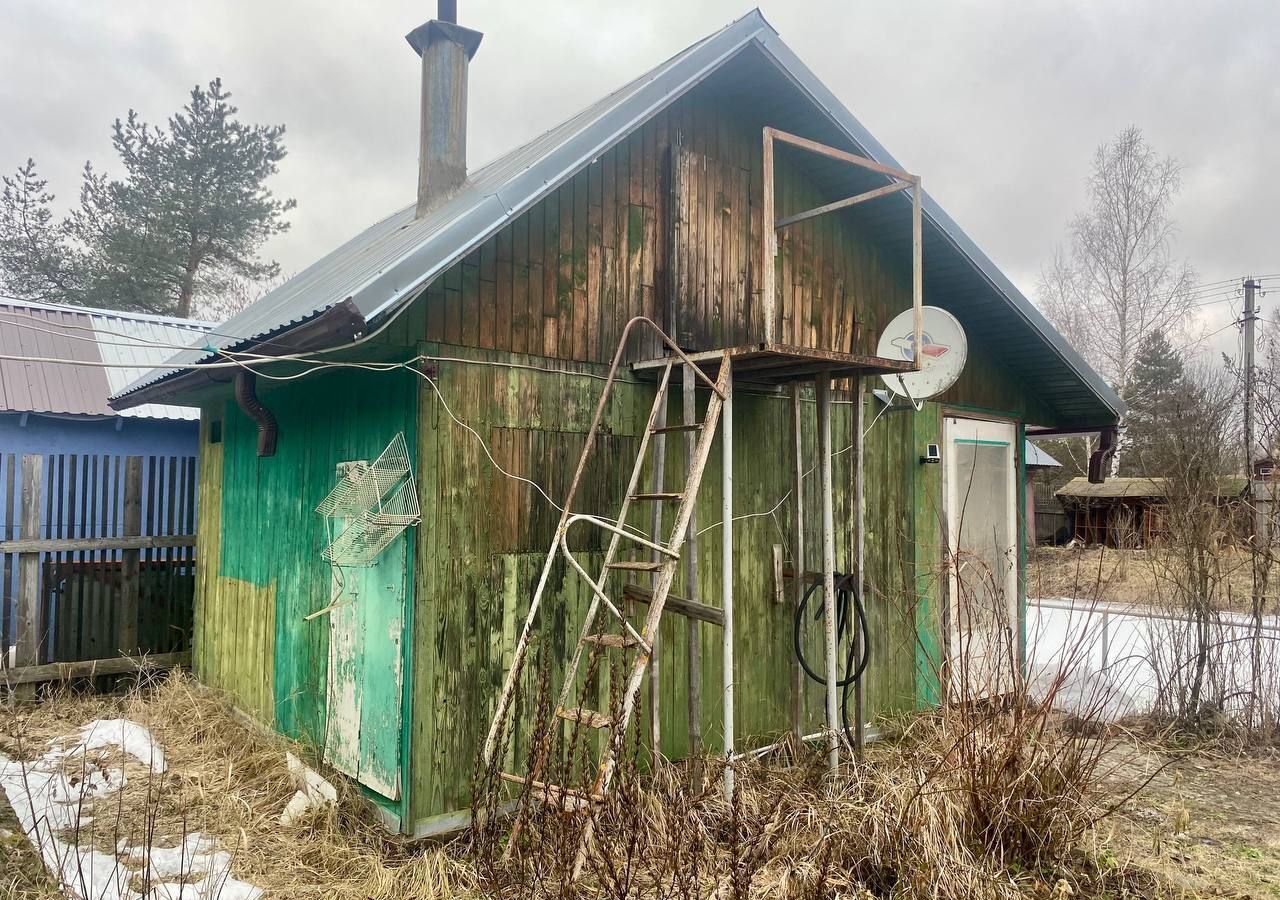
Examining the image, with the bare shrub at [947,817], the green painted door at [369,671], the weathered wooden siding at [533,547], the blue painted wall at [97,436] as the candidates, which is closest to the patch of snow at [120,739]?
the green painted door at [369,671]

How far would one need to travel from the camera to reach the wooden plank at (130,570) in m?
7.93

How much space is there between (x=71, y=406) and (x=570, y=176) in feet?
32.6

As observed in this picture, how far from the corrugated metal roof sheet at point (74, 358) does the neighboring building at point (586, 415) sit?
4.36 metres

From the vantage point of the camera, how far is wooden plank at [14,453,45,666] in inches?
292

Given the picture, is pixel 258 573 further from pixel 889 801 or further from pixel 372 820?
pixel 889 801

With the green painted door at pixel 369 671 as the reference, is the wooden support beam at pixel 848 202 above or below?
above

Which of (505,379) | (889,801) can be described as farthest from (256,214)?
(889,801)

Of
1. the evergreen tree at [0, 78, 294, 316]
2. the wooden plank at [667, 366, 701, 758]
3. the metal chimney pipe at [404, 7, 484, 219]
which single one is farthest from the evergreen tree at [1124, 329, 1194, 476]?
the evergreen tree at [0, 78, 294, 316]

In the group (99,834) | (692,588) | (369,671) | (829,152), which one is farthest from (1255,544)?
(99,834)

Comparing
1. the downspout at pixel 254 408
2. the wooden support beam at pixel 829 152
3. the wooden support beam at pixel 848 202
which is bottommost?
the downspout at pixel 254 408

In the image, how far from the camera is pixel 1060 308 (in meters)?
26.9

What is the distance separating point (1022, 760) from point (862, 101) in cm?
3291

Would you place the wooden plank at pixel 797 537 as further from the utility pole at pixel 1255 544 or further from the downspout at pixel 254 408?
the utility pole at pixel 1255 544

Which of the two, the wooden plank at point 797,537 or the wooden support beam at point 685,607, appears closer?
the wooden support beam at point 685,607
